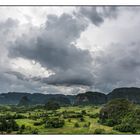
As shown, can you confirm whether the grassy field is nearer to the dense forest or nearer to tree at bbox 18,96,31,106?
the dense forest

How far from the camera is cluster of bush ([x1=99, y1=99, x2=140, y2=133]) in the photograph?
22.3 feet

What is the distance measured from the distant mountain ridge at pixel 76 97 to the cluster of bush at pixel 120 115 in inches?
3.6

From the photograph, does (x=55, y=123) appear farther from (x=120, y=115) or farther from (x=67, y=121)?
(x=120, y=115)

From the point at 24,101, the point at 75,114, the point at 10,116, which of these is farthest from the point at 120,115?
the point at 10,116

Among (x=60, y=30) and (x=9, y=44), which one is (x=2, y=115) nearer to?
(x=9, y=44)

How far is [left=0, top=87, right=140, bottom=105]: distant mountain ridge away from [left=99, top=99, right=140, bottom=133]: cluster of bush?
91mm

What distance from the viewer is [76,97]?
6.97 meters

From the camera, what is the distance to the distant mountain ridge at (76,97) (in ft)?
22.3

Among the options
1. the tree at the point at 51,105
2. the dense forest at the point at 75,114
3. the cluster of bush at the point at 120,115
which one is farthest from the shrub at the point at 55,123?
the cluster of bush at the point at 120,115

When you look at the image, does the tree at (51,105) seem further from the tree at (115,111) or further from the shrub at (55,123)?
the tree at (115,111)

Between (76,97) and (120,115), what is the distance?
0.69 m

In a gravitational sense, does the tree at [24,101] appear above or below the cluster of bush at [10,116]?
above
